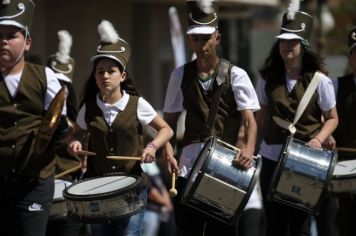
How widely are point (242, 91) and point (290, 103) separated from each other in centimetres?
75

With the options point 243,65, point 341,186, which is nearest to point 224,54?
point 243,65

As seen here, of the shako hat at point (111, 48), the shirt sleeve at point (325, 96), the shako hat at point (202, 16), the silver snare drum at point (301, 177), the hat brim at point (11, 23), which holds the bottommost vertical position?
the silver snare drum at point (301, 177)

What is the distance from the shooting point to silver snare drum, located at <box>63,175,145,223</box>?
6.61 metres

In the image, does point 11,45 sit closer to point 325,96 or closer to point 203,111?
point 203,111

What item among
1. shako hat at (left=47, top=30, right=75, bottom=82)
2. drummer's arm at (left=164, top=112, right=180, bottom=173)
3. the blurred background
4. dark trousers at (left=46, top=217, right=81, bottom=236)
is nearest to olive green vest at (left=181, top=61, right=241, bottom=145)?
drummer's arm at (left=164, top=112, right=180, bottom=173)

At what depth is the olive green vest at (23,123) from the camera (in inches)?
266

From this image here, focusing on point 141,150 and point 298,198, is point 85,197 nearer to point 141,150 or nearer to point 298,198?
point 141,150

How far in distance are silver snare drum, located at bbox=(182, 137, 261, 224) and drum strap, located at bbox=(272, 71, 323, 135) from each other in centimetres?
83

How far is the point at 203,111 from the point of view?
23.9ft

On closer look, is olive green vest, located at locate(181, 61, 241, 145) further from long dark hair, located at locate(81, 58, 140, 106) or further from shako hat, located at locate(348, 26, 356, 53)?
shako hat, located at locate(348, 26, 356, 53)

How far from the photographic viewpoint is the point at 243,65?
21469 millimetres

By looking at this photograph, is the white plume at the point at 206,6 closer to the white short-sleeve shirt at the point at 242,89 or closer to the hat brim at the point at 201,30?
the hat brim at the point at 201,30

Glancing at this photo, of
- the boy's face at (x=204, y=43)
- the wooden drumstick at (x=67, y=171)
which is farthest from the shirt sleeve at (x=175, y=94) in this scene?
the wooden drumstick at (x=67, y=171)

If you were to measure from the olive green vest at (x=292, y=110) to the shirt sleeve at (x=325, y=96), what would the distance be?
0.14 ft
